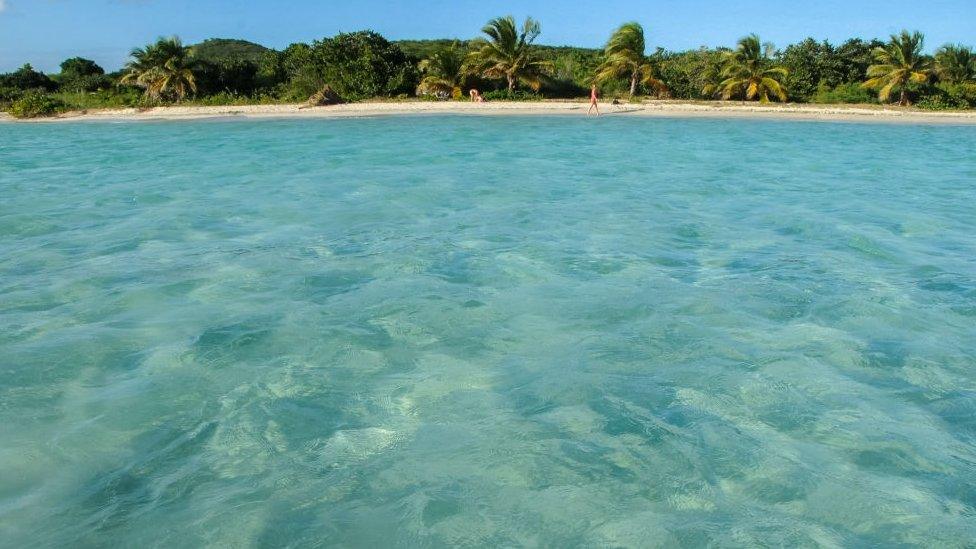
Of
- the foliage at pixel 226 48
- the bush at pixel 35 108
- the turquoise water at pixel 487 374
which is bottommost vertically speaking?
the turquoise water at pixel 487 374

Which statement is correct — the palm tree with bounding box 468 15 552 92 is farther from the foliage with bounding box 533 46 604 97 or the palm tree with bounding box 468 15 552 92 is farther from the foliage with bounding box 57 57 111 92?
the foliage with bounding box 57 57 111 92

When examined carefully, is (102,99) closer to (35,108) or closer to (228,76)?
(35,108)

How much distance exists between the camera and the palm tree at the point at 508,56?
34.3 metres

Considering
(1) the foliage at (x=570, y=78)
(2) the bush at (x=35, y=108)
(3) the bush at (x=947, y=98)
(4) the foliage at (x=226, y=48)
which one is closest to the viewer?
(3) the bush at (x=947, y=98)

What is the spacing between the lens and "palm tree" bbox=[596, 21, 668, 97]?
1353 inches

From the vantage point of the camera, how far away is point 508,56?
34781 millimetres

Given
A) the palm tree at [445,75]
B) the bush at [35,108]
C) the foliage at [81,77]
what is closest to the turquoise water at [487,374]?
the palm tree at [445,75]

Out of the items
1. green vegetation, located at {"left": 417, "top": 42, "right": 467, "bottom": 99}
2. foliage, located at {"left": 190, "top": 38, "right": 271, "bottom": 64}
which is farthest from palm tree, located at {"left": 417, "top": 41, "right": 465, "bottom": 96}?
foliage, located at {"left": 190, "top": 38, "right": 271, "bottom": 64}

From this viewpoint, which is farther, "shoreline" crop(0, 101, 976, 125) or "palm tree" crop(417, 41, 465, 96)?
"palm tree" crop(417, 41, 465, 96)

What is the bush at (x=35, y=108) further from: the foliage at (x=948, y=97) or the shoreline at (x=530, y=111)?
the foliage at (x=948, y=97)

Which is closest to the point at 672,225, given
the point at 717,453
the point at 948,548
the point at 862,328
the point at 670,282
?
the point at 670,282

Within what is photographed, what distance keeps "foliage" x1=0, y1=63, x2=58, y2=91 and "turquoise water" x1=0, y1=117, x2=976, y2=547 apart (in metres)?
34.7

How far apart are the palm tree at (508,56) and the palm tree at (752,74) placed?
8.67 metres

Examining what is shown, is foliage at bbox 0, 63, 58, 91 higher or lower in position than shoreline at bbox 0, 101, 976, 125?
higher
